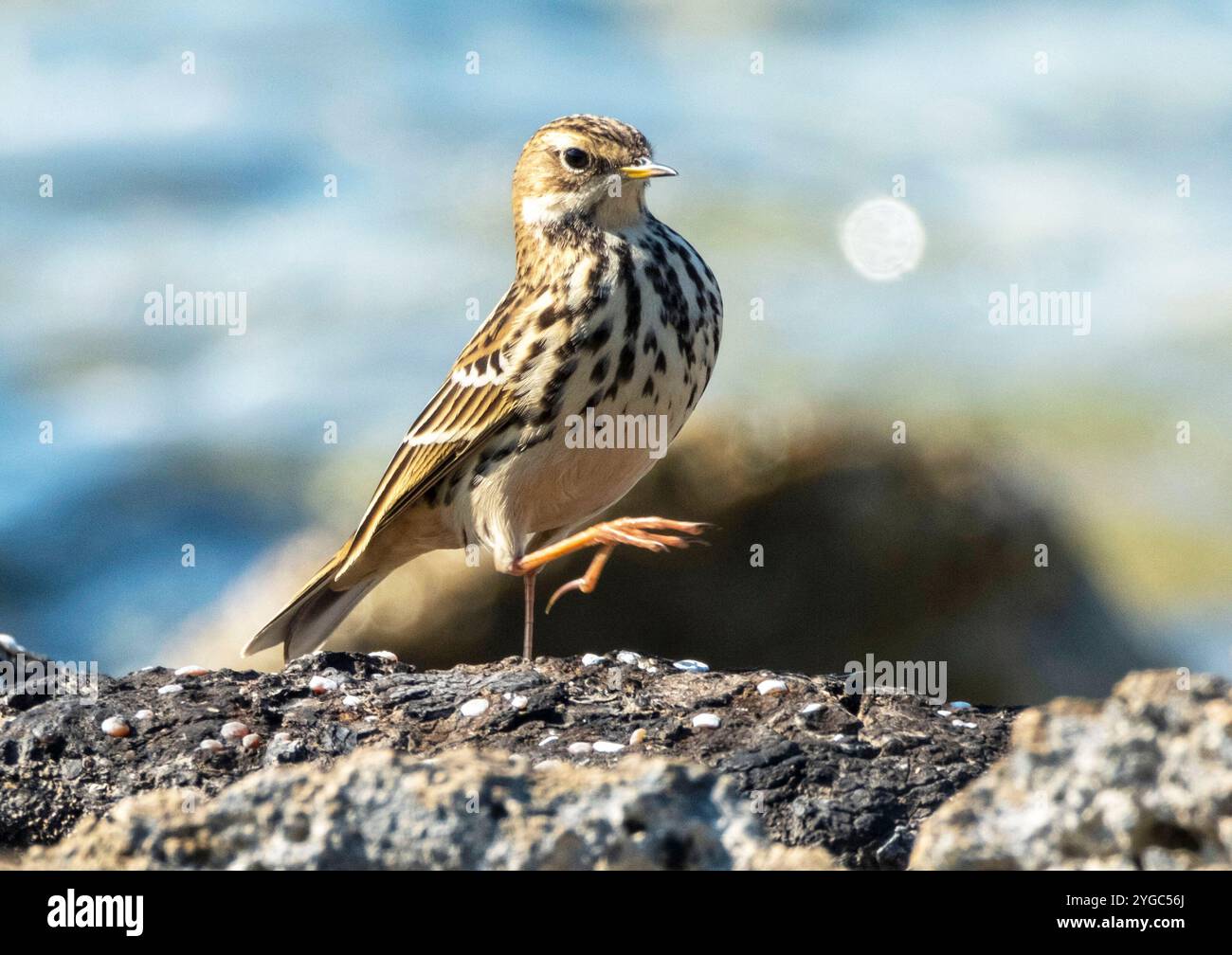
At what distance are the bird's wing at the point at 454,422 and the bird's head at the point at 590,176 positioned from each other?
44 cm

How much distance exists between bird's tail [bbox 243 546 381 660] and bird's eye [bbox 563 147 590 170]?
2.22 metres

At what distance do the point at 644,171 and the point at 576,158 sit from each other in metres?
0.38

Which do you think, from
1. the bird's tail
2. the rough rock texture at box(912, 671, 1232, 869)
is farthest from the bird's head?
the rough rock texture at box(912, 671, 1232, 869)

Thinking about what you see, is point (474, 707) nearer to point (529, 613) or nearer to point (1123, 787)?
point (529, 613)

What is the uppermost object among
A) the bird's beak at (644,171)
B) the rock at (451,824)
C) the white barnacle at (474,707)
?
the bird's beak at (644,171)

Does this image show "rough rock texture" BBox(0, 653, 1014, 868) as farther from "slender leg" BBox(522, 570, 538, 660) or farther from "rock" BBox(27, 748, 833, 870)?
"rock" BBox(27, 748, 833, 870)

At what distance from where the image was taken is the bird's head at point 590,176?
6.62m

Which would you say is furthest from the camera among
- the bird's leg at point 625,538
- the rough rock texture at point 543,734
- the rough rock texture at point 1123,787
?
the bird's leg at point 625,538

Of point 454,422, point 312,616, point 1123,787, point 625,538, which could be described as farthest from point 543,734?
point 312,616

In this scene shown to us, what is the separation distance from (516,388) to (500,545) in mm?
704

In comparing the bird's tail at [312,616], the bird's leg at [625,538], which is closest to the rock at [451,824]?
the bird's leg at [625,538]

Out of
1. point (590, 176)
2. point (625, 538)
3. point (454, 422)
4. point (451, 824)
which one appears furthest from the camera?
point (454, 422)

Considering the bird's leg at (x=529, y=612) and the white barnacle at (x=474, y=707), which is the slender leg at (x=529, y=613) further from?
the white barnacle at (x=474, y=707)

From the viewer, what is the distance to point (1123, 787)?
2.96 metres
